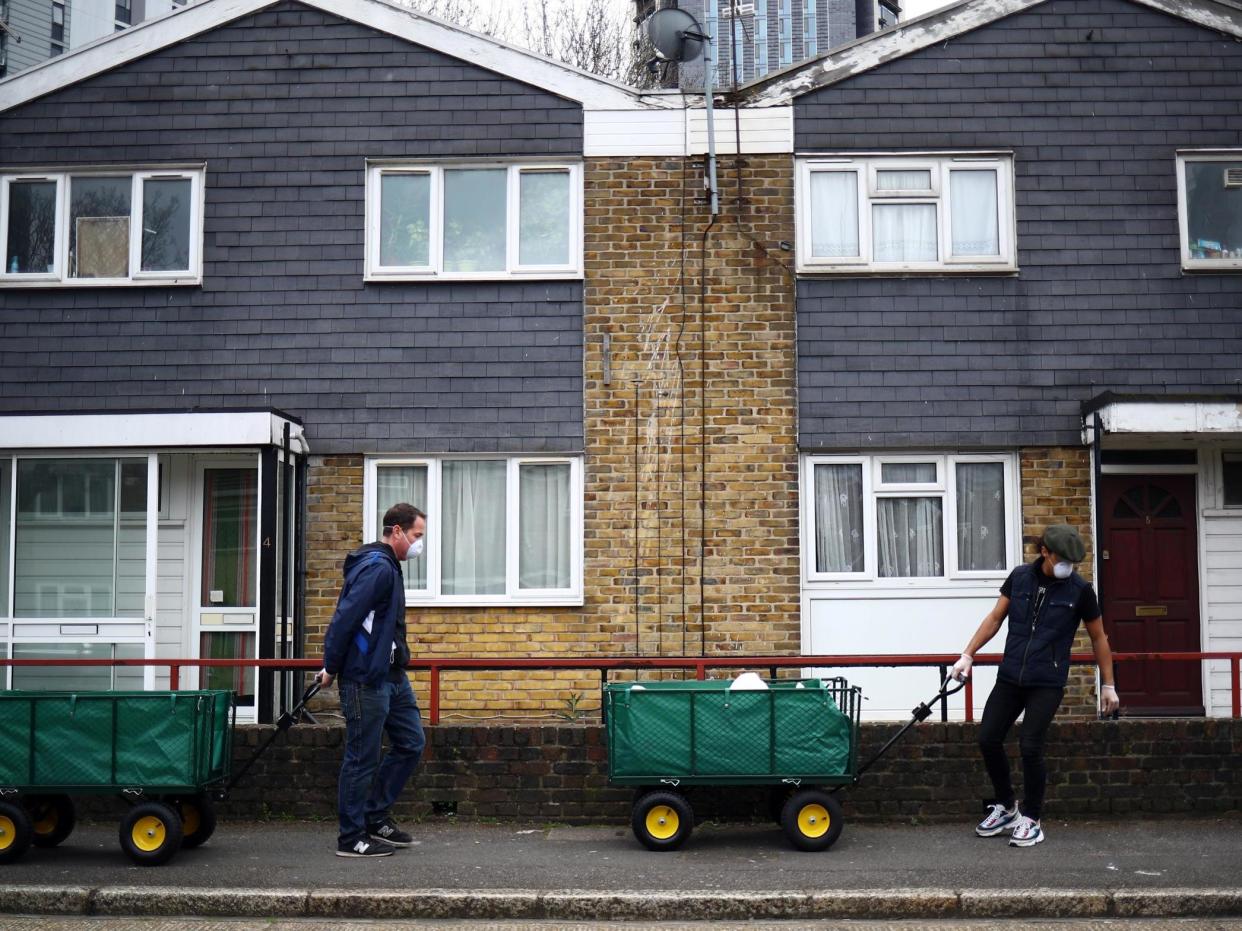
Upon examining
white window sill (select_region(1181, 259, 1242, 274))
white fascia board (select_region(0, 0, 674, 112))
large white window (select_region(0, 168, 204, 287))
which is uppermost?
white fascia board (select_region(0, 0, 674, 112))

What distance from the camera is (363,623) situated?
310 inches

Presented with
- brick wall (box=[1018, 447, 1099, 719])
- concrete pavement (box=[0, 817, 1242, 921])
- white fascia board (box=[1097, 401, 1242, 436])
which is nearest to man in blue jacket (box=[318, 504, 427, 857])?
concrete pavement (box=[0, 817, 1242, 921])

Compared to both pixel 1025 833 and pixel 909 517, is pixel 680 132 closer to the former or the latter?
pixel 909 517

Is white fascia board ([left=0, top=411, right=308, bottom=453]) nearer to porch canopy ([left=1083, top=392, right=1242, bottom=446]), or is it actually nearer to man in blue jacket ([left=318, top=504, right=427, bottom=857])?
man in blue jacket ([left=318, top=504, right=427, bottom=857])

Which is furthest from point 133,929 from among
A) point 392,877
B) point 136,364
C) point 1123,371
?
point 1123,371

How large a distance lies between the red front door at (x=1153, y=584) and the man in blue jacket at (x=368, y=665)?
696 centimetres

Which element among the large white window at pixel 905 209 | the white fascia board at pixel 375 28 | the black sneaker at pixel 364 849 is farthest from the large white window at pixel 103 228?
the black sneaker at pixel 364 849

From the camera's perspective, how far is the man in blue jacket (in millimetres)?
7844

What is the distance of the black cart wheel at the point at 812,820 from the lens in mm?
8070

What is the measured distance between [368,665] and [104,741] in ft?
5.17

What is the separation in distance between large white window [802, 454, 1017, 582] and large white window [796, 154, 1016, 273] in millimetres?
1834

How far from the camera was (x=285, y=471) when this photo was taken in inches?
464

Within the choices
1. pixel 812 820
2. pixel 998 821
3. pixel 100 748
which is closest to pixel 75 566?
pixel 100 748

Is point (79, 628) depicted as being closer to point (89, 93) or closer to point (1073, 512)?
point (89, 93)
